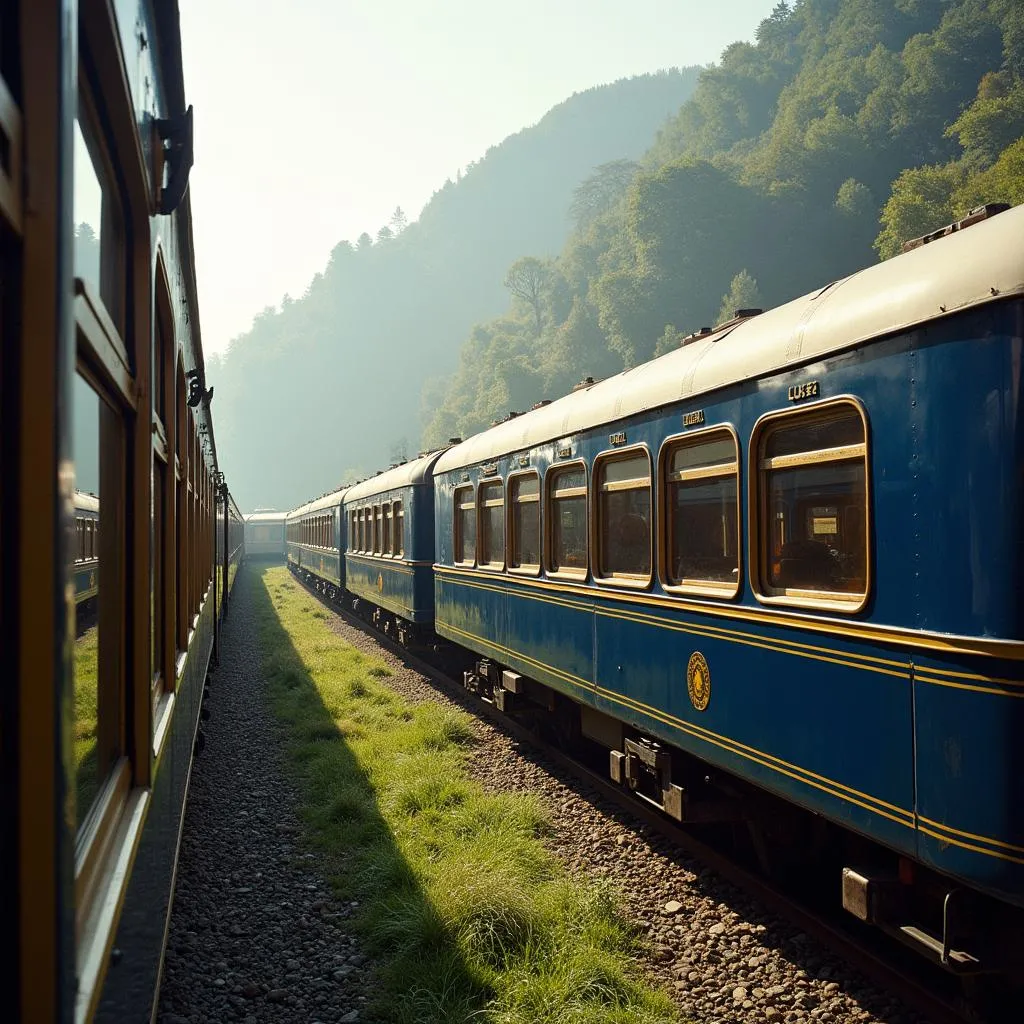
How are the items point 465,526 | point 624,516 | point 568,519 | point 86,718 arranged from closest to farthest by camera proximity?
point 86,718, point 624,516, point 568,519, point 465,526

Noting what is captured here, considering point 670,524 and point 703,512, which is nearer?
point 703,512

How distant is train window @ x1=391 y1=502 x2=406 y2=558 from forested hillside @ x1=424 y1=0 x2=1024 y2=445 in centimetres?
5089

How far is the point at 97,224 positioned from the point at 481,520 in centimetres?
770

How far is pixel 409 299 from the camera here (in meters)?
189

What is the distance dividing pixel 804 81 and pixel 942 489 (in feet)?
333

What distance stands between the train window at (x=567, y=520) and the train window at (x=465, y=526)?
2.56m

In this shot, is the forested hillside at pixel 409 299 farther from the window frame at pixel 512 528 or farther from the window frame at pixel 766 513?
the window frame at pixel 766 513

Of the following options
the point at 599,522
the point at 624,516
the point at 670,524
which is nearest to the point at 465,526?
the point at 599,522

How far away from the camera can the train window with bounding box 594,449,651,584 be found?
5988mm

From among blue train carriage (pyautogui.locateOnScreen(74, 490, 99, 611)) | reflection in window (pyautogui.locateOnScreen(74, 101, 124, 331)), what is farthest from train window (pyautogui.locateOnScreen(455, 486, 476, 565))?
reflection in window (pyautogui.locateOnScreen(74, 101, 124, 331))

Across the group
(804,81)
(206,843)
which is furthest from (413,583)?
(804,81)

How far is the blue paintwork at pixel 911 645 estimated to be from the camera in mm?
3229

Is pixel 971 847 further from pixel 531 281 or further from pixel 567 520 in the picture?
pixel 531 281

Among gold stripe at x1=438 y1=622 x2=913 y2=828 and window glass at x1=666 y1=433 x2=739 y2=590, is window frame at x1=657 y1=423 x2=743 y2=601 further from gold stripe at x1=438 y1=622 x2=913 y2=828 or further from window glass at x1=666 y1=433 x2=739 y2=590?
gold stripe at x1=438 y1=622 x2=913 y2=828
